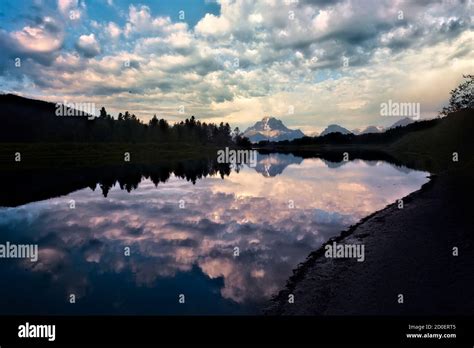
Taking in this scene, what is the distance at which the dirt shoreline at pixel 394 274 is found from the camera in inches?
513

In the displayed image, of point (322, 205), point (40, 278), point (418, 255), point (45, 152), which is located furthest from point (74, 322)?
point (45, 152)

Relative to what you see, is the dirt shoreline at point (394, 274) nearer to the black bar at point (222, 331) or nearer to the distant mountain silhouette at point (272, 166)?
the black bar at point (222, 331)

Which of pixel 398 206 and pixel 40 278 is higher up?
pixel 398 206

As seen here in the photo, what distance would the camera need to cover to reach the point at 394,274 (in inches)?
638

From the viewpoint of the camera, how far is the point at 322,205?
37.6m

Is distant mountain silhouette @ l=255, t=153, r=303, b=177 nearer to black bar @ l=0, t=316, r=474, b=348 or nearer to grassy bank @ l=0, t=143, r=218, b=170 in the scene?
grassy bank @ l=0, t=143, r=218, b=170

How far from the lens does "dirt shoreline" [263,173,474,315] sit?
1304cm

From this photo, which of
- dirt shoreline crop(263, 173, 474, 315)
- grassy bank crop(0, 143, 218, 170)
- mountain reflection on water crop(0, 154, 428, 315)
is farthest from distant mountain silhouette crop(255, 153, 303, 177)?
dirt shoreline crop(263, 173, 474, 315)

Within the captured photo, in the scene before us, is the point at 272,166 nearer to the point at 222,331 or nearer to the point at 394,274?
the point at 394,274

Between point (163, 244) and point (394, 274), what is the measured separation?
15.4 metres

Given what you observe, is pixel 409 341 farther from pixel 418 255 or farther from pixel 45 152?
pixel 45 152

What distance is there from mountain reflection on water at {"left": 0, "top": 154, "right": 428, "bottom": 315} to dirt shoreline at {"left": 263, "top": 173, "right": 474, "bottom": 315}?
139 centimetres

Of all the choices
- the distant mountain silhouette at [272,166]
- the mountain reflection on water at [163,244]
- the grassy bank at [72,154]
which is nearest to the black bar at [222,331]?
the mountain reflection on water at [163,244]

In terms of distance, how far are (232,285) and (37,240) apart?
17465 mm
